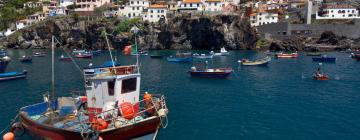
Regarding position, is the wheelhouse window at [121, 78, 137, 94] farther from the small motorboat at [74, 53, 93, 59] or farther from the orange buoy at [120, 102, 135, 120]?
the small motorboat at [74, 53, 93, 59]

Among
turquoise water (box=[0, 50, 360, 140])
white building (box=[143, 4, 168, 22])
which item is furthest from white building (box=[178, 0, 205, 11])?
turquoise water (box=[0, 50, 360, 140])

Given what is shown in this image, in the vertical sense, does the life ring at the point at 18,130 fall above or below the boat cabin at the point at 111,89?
below

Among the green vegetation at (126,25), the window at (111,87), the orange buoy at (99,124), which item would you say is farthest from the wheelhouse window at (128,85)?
the green vegetation at (126,25)

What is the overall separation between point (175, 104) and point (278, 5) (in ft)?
427

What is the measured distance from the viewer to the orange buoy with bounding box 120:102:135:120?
854 inches

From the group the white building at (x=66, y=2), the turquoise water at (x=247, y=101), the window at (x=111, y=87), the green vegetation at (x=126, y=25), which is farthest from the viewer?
the white building at (x=66, y=2)

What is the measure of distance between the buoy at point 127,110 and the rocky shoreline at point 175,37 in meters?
99.1

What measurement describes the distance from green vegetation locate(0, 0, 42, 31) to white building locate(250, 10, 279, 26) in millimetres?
111936

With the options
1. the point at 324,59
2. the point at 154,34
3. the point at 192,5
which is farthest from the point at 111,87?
the point at 192,5

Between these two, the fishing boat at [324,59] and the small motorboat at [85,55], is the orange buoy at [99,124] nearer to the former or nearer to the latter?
the fishing boat at [324,59]

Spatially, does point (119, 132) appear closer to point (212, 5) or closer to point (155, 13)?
point (155, 13)

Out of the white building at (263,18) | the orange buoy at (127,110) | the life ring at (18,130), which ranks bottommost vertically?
the life ring at (18,130)

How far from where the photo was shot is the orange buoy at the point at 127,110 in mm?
21688

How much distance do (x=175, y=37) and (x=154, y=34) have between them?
8.44 m
